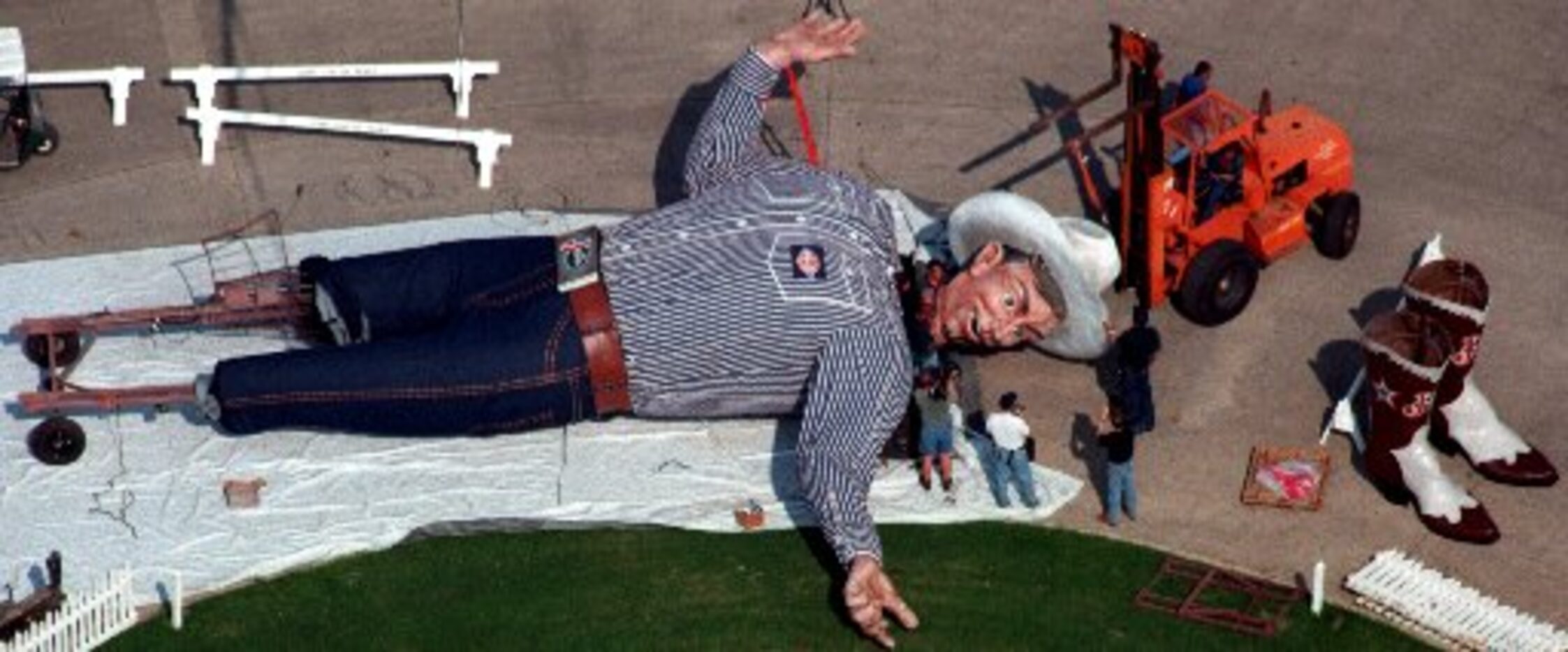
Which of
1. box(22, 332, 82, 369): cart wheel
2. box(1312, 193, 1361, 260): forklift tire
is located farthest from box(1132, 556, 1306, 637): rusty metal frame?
box(22, 332, 82, 369): cart wheel

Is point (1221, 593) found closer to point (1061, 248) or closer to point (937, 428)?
point (937, 428)

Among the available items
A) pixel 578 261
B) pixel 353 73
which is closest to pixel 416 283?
pixel 578 261

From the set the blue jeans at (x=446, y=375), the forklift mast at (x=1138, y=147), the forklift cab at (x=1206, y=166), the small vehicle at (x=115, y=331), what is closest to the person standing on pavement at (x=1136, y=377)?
the forklift mast at (x=1138, y=147)

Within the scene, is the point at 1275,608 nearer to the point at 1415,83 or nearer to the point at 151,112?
the point at 1415,83

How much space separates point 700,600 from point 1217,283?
15.2ft

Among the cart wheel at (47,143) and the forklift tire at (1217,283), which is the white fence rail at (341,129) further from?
the forklift tire at (1217,283)

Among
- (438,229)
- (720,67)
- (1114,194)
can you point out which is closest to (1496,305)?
(1114,194)

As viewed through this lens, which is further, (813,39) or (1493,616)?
(813,39)

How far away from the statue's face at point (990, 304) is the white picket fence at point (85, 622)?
556cm

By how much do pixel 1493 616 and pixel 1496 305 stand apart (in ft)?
11.3

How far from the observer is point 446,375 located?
1702cm

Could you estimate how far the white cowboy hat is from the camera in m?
17.8

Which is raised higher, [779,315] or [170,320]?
[779,315]

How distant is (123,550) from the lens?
682 inches
